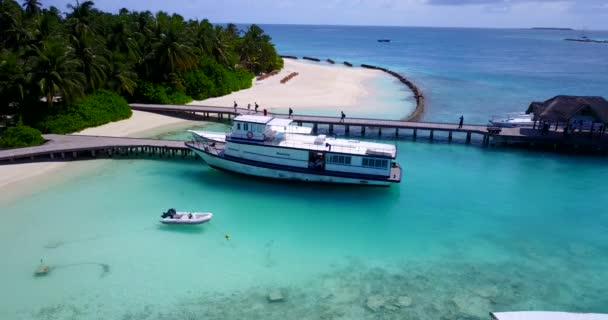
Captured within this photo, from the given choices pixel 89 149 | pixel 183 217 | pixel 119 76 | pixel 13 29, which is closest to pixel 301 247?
pixel 183 217

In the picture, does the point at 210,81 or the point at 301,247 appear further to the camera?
the point at 210,81

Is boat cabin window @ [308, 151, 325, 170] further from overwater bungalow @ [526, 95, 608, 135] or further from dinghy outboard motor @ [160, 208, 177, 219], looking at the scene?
overwater bungalow @ [526, 95, 608, 135]

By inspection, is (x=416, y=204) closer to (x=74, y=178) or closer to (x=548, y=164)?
(x=548, y=164)

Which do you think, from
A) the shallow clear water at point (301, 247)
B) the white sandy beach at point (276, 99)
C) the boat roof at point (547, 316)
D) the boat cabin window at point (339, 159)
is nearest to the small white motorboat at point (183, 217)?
the shallow clear water at point (301, 247)

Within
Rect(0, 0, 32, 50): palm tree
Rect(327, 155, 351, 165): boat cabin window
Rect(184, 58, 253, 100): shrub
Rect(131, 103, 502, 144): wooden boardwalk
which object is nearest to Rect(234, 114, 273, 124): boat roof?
Rect(327, 155, 351, 165): boat cabin window

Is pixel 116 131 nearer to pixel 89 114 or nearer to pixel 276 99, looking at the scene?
pixel 89 114

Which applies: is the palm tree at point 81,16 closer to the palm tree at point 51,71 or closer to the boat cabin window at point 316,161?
the palm tree at point 51,71
